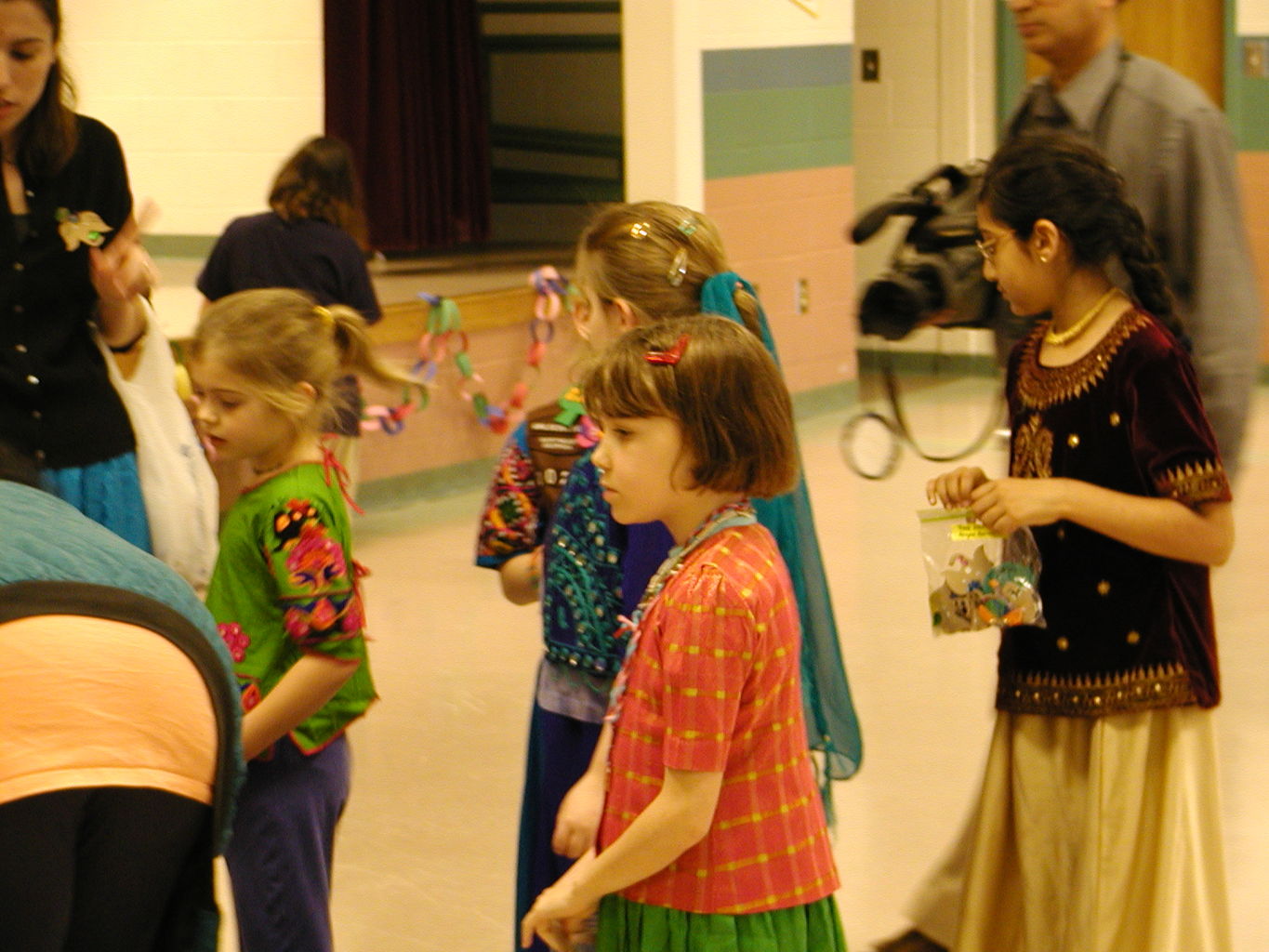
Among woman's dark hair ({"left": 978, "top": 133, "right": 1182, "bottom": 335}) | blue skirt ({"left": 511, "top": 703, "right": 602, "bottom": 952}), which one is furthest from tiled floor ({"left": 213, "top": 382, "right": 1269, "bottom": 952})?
woman's dark hair ({"left": 978, "top": 133, "right": 1182, "bottom": 335})

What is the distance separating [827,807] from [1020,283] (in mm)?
743

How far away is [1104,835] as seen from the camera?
A: 217 cm

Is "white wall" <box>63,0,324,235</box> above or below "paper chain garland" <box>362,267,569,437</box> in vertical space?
above

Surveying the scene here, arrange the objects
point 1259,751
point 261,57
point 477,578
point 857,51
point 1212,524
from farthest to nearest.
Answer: point 857,51, point 261,57, point 477,578, point 1259,751, point 1212,524

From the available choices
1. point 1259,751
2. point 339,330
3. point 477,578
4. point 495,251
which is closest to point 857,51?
point 495,251

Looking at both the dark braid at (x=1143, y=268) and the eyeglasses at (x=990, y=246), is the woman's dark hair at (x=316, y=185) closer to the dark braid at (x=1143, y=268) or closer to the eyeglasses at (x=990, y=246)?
the eyeglasses at (x=990, y=246)

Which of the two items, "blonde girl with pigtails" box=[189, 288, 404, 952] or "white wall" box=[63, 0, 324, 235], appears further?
"white wall" box=[63, 0, 324, 235]

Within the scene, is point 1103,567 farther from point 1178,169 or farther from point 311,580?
point 311,580

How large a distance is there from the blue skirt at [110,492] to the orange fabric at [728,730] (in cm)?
81

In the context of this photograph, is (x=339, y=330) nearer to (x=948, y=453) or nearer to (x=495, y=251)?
(x=948, y=453)

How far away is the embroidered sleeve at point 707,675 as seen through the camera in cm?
156

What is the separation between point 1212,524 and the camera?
203cm

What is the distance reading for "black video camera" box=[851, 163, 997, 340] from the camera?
8.34ft

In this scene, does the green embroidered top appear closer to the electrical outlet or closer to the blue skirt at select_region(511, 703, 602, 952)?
the blue skirt at select_region(511, 703, 602, 952)
